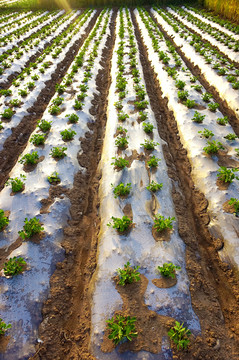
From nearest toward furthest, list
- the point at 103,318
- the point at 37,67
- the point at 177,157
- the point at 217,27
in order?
1. the point at 103,318
2. the point at 177,157
3. the point at 37,67
4. the point at 217,27

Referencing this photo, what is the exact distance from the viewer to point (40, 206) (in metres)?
6.65

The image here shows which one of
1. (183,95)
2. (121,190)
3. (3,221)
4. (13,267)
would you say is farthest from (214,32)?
(13,267)

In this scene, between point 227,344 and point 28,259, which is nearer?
point 227,344

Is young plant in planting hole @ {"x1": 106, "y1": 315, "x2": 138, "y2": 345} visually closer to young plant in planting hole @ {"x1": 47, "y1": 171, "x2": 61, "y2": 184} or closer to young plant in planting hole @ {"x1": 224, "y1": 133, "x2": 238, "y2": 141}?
young plant in planting hole @ {"x1": 47, "y1": 171, "x2": 61, "y2": 184}

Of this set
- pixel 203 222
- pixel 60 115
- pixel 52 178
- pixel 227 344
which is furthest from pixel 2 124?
pixel 227 344

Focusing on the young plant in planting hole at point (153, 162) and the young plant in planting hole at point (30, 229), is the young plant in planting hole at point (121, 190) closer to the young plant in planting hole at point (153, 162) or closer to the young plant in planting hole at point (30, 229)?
the young plant in planting hole at point (153, 162)

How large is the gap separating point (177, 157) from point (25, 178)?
6186 millimetres

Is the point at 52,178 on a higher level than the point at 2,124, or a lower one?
lower

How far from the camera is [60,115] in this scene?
34.6 ft

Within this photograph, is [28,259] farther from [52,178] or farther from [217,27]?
[217,27]

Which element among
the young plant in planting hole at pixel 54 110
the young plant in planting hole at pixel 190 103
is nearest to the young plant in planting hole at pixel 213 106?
the young plant in planting hole at pixel 190 103

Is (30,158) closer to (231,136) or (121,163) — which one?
(121,163)

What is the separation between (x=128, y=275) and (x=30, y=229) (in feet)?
9.76

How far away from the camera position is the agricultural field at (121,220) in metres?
4.34
